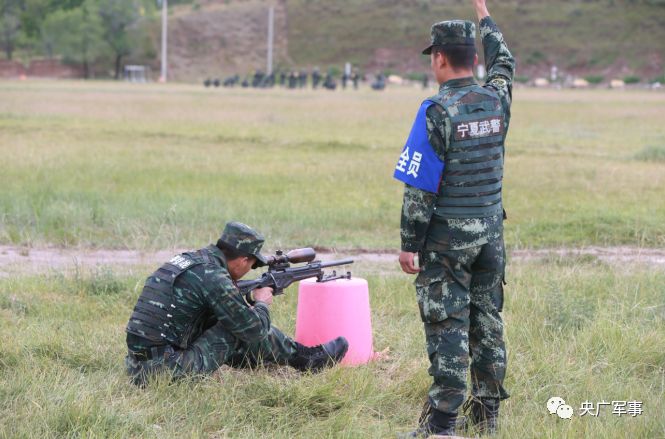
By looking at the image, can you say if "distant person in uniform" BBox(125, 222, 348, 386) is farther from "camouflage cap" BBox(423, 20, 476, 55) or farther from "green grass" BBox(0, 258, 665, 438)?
"camouflage cap" BBox(423, 20, 476, 55)

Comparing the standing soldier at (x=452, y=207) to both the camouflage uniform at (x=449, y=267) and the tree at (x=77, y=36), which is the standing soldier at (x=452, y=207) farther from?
the tree at (x=77, y=36)

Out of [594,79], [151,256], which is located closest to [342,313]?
[151,256]

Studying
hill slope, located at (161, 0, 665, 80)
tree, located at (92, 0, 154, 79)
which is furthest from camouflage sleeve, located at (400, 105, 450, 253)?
tree, located at (92, 0, 154, 79)

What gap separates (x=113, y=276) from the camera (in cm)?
753

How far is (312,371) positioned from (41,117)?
21.5m

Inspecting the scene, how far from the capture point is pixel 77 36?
3100 inches

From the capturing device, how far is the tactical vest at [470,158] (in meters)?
4.23

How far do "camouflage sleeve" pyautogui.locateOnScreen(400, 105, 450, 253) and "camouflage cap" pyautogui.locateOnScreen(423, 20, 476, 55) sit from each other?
0.30 meters

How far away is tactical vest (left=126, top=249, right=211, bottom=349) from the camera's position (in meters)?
5.04

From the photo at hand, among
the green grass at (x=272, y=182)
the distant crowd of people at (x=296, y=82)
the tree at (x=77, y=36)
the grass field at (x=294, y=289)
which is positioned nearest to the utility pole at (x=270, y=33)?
the distant crowd of people at (x=296, y=82)

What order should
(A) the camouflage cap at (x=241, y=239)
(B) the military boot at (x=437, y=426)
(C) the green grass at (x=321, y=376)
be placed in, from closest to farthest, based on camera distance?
1. (B) the military boot at (x=437, y=426)
2. (C) the green grass at (x=321, y=376)
3. (A) the camouflage cap at (x=241, y=239)

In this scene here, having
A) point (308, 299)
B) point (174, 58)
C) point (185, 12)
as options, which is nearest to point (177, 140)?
point (308, 299)

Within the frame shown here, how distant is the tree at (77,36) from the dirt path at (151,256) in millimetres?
72654

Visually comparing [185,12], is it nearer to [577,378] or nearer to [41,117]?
[41,117]
